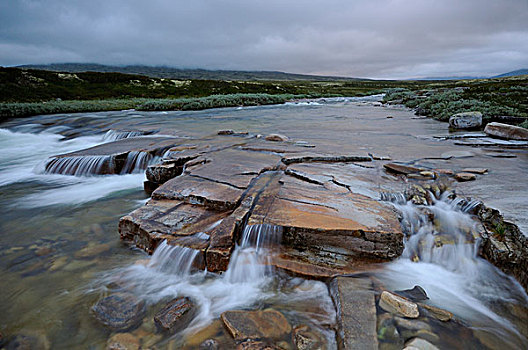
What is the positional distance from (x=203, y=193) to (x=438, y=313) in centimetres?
367

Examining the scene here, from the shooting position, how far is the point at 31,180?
27.2ft

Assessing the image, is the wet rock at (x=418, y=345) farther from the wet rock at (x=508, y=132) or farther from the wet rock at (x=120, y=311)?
the wet rock at (x=508, y=132)

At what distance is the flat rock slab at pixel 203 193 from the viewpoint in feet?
14.7

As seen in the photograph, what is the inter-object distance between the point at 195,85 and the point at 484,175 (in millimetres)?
50504

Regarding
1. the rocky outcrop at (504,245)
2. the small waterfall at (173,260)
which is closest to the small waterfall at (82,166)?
the small waterfall at (173,260)

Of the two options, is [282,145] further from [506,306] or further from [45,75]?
[45,75]

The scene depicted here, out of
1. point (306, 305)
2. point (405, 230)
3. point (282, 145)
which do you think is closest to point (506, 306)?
point (405, 230)

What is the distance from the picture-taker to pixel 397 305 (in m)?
2.85

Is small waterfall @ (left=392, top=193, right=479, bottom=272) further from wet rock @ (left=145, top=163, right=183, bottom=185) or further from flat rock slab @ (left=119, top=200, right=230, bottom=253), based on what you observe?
wet rock @ (left=145, top=163, right=183, bottom=185)

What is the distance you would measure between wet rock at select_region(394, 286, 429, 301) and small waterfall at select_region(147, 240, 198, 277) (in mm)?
2665

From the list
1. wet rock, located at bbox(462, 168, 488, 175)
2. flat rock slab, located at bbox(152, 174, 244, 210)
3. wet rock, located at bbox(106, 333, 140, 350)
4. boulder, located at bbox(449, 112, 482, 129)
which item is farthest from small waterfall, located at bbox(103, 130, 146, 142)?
boulder, located at bbox(449, 112, 482, 129)

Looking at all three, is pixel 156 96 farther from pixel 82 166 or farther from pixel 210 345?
pixel 210 345

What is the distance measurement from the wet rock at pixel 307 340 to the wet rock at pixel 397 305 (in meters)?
0.76

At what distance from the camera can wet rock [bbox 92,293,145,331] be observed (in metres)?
3.03
